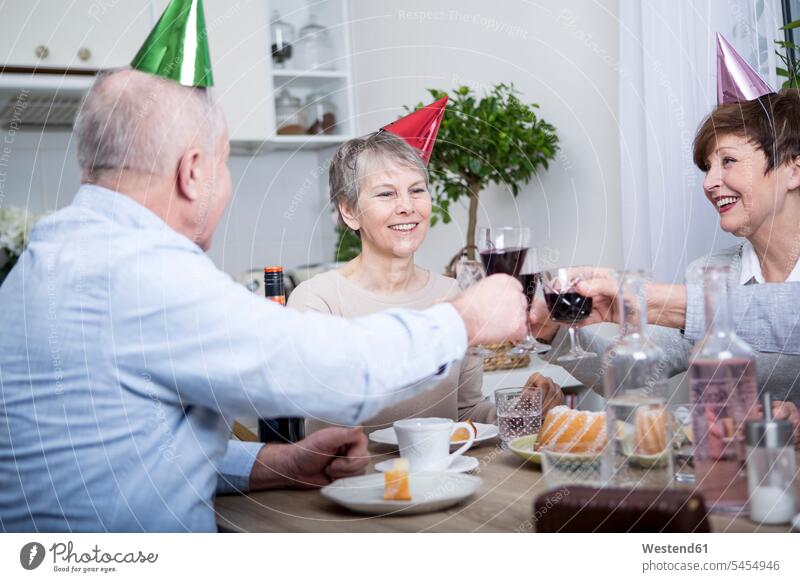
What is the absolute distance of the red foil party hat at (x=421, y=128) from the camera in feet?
5.86

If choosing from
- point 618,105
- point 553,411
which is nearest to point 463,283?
point 553,411

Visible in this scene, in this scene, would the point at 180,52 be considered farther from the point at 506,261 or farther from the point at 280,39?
the point at 280,39

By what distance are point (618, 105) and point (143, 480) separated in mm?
1594

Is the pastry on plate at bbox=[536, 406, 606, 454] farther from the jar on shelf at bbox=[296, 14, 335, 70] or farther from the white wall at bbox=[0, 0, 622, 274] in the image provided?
the jar on shelf at bbox=[296, 14, 335, 70]

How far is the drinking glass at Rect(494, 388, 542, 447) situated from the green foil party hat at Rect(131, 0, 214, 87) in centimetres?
58

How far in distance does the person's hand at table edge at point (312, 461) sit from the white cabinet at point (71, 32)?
1.74 metres

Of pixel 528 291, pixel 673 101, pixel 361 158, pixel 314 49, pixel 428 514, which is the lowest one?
pixel 428 514

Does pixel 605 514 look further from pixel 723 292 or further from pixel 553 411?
pixel 553 411

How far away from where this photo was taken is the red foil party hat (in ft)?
5.86

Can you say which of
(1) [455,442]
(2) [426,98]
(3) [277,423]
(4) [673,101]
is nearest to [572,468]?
(1) [455,442]

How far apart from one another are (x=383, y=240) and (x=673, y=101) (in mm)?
737

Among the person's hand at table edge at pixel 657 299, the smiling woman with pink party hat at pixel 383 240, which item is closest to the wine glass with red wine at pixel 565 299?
the person's hand at table edge at pixel 657 299

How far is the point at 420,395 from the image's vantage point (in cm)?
155

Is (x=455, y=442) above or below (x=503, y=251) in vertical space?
below
